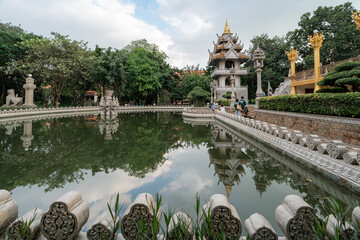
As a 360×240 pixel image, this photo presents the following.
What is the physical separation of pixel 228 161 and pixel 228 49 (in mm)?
34125

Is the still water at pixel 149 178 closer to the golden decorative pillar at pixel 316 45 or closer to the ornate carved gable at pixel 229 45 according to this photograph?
the golden decorative pillar at pixel 316 45

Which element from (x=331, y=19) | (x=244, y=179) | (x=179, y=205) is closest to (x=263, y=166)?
(x=244, y=179)

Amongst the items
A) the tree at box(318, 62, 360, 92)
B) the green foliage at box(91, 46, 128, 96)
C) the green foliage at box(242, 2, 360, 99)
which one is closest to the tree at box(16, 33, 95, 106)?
the green foliage at box(91, 46, 128, 96)

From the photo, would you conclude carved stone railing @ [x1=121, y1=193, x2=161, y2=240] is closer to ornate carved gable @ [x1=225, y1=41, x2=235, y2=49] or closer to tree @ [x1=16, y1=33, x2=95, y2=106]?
tree @ [x1=16, y1=33, x2=95, y2=106]

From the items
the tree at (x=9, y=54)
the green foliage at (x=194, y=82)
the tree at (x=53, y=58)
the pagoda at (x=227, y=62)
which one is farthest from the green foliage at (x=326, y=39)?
the tree at (x=9, y=54)

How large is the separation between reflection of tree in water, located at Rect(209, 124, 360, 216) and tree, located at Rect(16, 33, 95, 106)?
26648 mm

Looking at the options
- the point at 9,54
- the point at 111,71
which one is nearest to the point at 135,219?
the point at 111,71

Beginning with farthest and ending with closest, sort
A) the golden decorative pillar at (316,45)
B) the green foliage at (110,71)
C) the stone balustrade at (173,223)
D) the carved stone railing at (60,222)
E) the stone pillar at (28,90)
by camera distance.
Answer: the green foliage at (110,71), the stone pillar at (28,90), the golden decorative pillar at (316,45), the carved stone railing at (60,222), the stone balustrade at (173,223)

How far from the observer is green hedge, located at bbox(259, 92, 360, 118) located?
22.6 feet

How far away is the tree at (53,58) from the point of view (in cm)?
2480

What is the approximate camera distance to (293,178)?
4.53 metres

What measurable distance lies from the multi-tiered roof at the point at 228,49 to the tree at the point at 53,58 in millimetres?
22261

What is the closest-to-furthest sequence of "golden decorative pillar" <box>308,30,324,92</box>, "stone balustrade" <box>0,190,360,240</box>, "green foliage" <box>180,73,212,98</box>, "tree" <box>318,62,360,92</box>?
"stone balustrade" <box>0,190,360,240</box> < "tree" <box>318,62,360,92</box> < "golden decorative pillar" <box>308,30,324,92</box> < "green foliage" <box>180,73,212,98</box>

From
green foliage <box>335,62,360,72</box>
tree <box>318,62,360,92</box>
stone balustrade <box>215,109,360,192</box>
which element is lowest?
stone balustrade <box>215,109,360,192</box>
